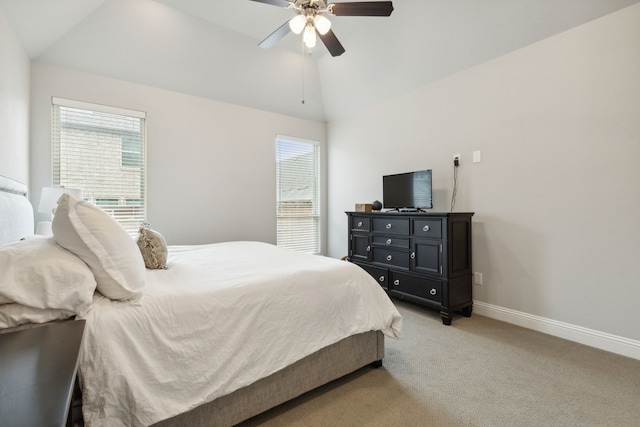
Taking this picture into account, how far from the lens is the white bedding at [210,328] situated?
1.05 meters

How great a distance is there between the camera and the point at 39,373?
0.65 meters

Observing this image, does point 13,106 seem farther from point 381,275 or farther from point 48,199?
point 381,275

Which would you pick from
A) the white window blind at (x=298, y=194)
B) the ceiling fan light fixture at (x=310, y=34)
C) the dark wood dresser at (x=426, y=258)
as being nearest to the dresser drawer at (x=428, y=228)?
the dark wood dresser at (x=426, y=258)

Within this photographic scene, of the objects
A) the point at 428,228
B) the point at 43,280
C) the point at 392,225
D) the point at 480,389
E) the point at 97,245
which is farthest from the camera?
the point at 392,225

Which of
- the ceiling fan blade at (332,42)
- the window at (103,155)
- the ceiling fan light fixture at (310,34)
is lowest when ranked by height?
the window at (103,155)

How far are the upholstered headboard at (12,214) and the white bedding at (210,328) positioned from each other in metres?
0.85

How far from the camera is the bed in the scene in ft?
3.43

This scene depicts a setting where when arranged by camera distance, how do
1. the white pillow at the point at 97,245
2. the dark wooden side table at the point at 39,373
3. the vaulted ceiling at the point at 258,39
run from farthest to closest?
1. the vaulted ceiling at the point at 258,39
2. the white pillow at the point at 97,245
3. the dark wooden side table at the point at 39,373

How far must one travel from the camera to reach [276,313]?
4.91 ft

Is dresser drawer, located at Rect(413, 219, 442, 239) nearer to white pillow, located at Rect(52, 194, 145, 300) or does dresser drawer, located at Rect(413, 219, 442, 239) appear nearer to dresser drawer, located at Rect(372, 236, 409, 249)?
dresser drawer, located at Rect(372, 236, 409, 249)

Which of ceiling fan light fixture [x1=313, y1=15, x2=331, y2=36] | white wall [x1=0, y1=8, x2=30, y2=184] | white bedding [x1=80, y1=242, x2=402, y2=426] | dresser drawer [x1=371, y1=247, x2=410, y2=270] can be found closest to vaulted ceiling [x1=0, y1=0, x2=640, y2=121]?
white wall [x1=0, y1=8, x2=30, y2=184]

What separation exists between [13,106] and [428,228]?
3627 millimetres

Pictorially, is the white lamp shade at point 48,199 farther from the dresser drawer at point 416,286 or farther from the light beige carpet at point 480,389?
the dresser drawer at point 416,286

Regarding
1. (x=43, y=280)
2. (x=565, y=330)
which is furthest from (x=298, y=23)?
(x=565, y=330)
